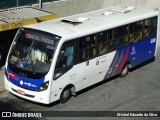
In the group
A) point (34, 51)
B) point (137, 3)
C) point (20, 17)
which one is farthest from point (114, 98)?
point (137, 3)

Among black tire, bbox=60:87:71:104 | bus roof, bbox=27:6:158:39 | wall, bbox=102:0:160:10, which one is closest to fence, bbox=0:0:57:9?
bus roof, bbox=27:6:158:39

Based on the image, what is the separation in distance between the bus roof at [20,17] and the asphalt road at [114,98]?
2987mm

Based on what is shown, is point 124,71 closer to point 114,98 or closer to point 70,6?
point 114,98

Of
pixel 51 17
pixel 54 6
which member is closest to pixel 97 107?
pixel 51 17

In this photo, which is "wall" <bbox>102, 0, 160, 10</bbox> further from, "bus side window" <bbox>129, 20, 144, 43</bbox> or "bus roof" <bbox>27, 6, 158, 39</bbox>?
"bus side window" <bbox>129, 20, 144, 43</bbox>

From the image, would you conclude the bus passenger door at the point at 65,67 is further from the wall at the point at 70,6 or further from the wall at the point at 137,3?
the wall at the point at 137,3

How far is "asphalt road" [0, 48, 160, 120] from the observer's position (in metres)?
14.2

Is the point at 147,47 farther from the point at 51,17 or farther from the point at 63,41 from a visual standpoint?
the point at 63,41

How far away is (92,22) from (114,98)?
310cm

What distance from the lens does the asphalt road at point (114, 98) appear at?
559 inches

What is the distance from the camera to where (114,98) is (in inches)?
605

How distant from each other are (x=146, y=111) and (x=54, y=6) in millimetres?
8879

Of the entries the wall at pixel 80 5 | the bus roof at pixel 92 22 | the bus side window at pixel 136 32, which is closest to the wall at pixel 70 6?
the wall at pixel 80 5

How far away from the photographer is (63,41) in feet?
45.0
